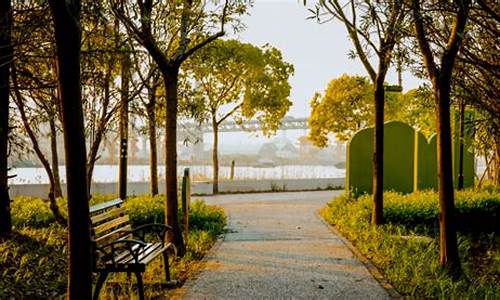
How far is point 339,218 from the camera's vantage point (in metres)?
10.2

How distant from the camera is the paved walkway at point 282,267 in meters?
5.21

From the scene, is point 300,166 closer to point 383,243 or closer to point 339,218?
point 339,218

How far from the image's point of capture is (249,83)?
18266 millimetres

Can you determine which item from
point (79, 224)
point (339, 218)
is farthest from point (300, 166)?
point (79, 224)

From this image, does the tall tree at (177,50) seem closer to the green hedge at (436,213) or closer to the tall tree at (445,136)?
the tall tree at (445,136)

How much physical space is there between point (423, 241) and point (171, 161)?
3.69 m

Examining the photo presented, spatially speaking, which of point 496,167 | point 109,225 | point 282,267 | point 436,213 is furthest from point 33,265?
point 496,167

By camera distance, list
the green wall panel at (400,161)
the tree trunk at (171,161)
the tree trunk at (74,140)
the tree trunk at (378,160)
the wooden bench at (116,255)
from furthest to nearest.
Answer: the green wall panel at (400,161) < the tree trunk at (378,160) < the tree trunk at (171,161) < the wooden bench at (116,255) < the tree trunk at (74,140)

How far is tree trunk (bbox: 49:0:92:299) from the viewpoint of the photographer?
3.51 meters

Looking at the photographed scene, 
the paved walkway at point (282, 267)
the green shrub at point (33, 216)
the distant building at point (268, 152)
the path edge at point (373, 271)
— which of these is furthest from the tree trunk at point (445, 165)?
the distant building at point (268, 152)

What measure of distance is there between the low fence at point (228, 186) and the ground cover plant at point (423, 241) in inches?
280

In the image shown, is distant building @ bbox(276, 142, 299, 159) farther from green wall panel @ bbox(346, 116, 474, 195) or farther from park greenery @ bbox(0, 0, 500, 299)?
park greenery @ bbox(0, 0, 500, 299)

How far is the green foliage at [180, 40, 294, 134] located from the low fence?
7.62 ft

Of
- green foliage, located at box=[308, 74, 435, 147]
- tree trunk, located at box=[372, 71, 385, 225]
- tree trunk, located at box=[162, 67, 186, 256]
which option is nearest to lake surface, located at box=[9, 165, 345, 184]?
green foliage, located at box=[308, 74, 435, 147]
